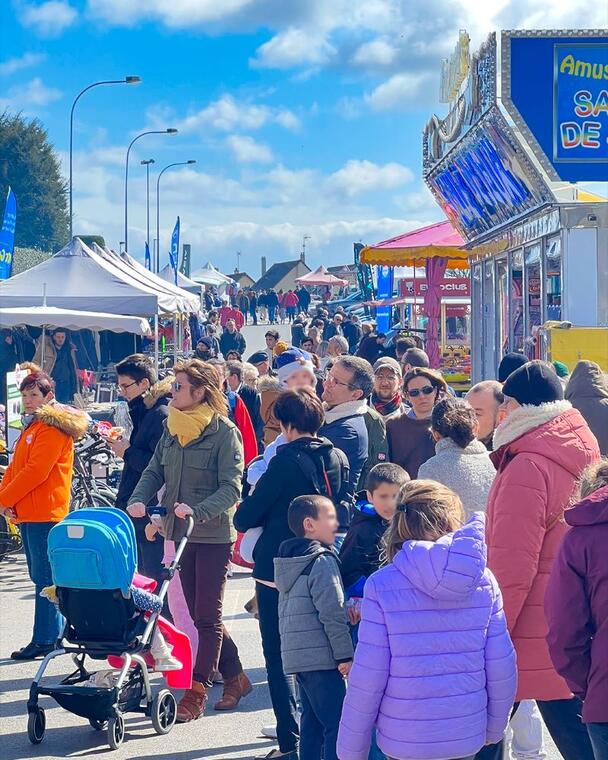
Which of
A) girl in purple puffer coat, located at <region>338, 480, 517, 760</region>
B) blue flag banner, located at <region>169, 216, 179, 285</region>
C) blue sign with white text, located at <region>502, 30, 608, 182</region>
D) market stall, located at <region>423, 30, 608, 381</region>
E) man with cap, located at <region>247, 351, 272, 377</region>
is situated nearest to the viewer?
girl in purple puffer coat, located at <region>338, 480, 517, 760</region>

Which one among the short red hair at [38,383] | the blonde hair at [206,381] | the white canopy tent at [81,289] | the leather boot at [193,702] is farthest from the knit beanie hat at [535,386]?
the white canopy tent at [81,289]

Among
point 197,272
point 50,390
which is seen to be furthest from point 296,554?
point 197,272

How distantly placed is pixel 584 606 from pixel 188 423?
3.31 m

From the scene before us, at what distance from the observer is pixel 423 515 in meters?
3.83

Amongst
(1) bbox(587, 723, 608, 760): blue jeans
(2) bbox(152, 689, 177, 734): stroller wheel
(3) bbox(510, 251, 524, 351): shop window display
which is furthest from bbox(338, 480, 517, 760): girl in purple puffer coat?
(3) bbox(510, 251, 524, 351): shop window display

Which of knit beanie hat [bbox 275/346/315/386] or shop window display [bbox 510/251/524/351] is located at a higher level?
shop window display [bbox 510/251/524/351]

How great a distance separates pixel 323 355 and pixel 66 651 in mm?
12136

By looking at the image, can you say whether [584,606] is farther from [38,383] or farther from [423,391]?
[38,383]

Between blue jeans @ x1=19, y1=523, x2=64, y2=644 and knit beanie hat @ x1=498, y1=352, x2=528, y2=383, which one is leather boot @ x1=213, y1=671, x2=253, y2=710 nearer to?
blue jeans @ x1=19, y1=523, x2=64, y2=644

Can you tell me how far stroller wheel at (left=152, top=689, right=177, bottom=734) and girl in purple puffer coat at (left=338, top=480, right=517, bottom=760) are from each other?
2493mm

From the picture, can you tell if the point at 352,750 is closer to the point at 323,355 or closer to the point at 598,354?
the point at 598,354

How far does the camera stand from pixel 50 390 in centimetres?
787

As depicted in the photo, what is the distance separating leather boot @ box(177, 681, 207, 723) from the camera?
6438 millimetres

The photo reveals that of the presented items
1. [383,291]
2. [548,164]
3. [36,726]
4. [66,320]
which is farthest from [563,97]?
[383,291]
